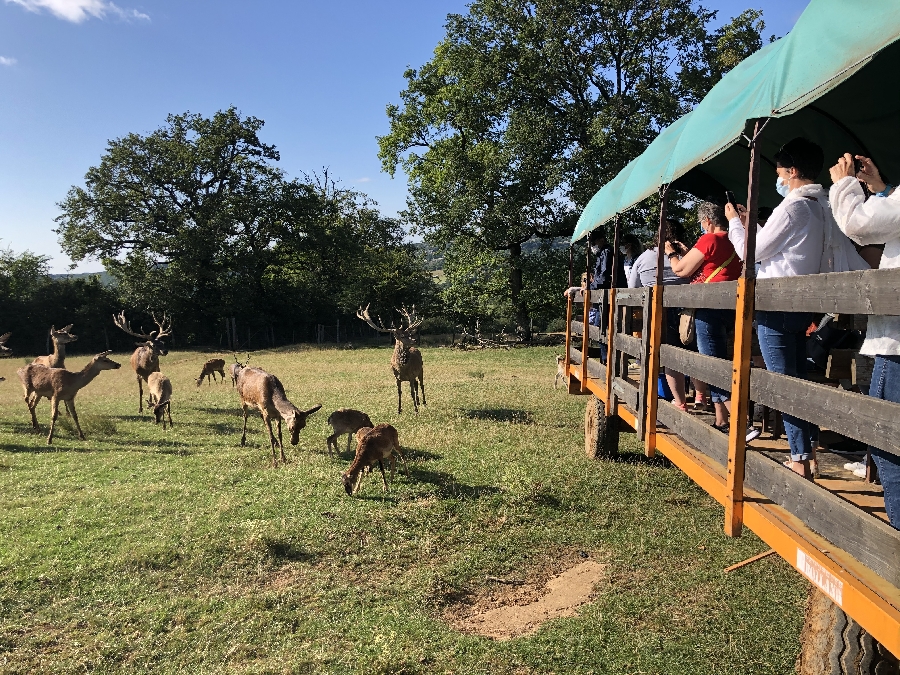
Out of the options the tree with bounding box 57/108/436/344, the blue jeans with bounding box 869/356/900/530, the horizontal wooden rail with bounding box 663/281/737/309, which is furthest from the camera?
the tree with bounding box 57/108/436/344

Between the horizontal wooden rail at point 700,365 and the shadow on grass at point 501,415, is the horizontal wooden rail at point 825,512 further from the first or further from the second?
the shadow on grass at point 501,415

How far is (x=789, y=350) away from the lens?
3082 millimetres

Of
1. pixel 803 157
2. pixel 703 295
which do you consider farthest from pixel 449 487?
pixel 803 157

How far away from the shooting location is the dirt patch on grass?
4523mm

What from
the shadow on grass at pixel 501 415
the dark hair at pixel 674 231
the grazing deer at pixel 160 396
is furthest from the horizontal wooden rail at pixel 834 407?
the grazing deer at pixel 160 396

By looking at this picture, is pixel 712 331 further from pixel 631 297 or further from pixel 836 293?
pixel 836 293

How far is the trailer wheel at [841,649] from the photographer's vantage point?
116 inches

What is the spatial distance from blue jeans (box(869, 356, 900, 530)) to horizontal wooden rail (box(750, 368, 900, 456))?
0.24 metres

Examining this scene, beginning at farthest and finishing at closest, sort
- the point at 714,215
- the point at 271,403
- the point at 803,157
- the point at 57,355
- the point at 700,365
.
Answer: the point at 57,355 → the point at 271,403 → the point at 714,215 → the point at 700,365 → the point at 803,157

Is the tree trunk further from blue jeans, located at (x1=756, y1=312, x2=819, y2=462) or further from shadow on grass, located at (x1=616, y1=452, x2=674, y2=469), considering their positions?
blue jeans, located at (x1=756, y1=312, x2=819, y2=462)

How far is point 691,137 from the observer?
13.0 feet

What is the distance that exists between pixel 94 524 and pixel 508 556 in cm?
438

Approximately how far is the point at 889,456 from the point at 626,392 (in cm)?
280

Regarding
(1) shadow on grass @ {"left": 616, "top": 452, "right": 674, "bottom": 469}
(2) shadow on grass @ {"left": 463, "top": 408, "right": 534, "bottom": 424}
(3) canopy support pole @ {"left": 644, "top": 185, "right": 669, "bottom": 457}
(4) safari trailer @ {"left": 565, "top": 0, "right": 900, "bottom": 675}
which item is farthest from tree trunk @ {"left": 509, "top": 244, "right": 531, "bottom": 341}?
(3) canopy support pole @ {"left": 644, "top": 185, "right": 669, "bottom": 457}
